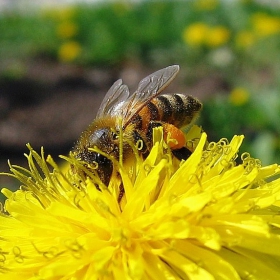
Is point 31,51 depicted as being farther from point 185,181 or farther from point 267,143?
point 185,181

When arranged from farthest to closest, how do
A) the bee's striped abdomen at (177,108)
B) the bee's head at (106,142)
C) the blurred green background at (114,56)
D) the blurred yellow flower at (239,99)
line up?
the blurred green background at (114,56) < the blurred yellow flower at (239,99) < the bee's striped abdomen at (177,108) < the bee's head at (106,142)

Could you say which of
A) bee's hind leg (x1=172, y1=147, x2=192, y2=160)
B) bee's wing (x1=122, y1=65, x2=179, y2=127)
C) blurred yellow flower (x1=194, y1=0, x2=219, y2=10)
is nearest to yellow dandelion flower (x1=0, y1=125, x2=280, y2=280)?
bee's hind leg (x1=172, y1=147, x2=192, y2=160)

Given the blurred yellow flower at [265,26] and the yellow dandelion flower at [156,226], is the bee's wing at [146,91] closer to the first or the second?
the yellow dandelion flower at [156,226]

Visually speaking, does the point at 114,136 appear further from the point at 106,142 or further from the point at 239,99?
the point at 239,99

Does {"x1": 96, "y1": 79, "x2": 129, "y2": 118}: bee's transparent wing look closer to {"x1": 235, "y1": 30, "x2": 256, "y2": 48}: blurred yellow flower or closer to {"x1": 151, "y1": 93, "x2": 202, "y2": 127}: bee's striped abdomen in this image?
{"x1": 151, "y1": 93, "x2": 202, "y2": 127}: bee's striped abdomen

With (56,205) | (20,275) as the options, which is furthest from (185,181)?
(20,275)

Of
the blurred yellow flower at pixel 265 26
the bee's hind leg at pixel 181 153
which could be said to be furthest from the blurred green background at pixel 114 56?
the bee's hind leg at pixel 181 153
